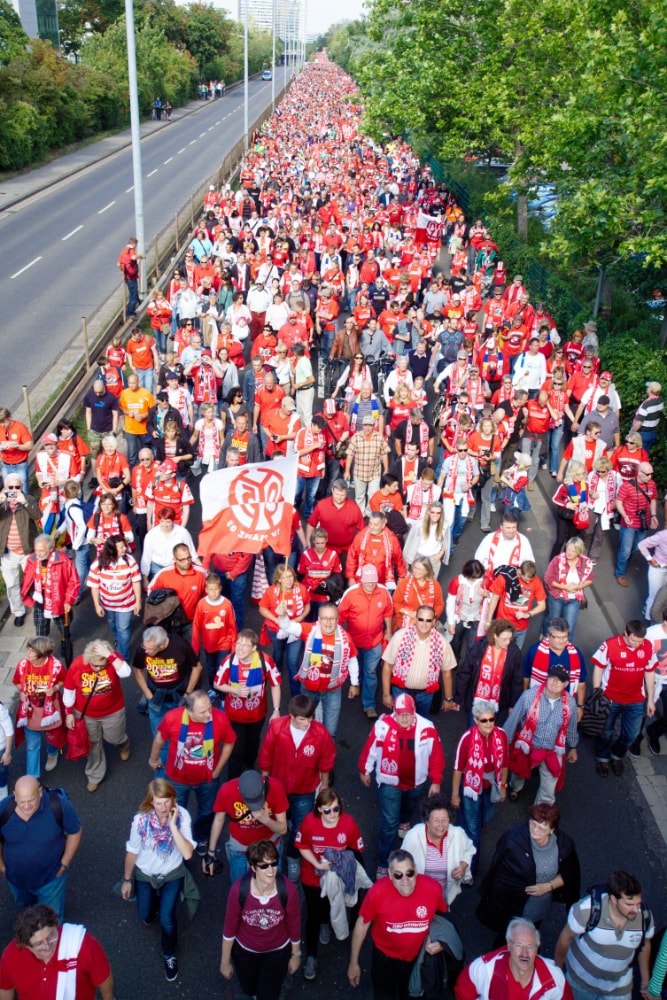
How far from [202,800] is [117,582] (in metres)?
2.32

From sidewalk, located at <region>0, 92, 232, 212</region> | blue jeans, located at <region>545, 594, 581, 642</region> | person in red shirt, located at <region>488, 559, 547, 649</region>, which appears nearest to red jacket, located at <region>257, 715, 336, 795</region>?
person in red shirt, located at <region>488, 559, 547, 649</region>

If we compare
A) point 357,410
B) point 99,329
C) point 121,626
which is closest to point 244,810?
point 121,626

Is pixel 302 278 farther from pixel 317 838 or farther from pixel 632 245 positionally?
pixel 317 838

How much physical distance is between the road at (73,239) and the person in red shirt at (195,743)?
1087 cm

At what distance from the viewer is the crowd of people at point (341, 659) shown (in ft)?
17.2

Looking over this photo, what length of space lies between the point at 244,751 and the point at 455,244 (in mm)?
19928

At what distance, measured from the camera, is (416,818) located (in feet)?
23.7

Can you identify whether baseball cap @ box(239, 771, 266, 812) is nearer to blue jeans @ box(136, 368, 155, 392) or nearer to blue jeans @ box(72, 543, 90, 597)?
blue jeans @ box(72, 543, 90, 597)

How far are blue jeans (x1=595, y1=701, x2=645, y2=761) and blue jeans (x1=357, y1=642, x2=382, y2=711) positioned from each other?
77.2 inches

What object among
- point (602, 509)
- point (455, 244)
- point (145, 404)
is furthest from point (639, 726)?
point (455, 244)

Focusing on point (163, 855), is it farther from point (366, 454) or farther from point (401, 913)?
point (366, 454)

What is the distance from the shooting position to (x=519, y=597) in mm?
8156

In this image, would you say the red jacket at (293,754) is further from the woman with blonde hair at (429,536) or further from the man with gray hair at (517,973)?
the woman with blonde hair at (429,536)

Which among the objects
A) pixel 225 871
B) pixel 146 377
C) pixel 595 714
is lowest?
pixel 225 871
